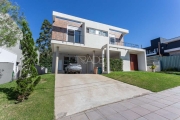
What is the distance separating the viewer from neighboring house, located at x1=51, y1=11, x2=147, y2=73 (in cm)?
1173

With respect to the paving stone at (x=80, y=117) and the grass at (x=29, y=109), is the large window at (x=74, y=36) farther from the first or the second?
the paving stone at (x=80, y=117)

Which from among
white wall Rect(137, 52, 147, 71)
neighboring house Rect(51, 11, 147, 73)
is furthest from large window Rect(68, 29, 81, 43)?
white wall Rect(137, 52, 147, 71)

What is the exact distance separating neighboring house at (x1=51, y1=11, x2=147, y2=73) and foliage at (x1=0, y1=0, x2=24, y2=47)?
4.59 metres

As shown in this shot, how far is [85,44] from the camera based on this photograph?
39.8 feet

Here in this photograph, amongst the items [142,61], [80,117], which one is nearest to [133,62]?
[142,61]

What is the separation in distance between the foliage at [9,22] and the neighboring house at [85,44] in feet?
15.1

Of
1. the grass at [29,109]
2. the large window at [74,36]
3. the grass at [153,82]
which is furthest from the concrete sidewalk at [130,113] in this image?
the large window at [74,36]

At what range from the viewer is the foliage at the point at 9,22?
5069mm

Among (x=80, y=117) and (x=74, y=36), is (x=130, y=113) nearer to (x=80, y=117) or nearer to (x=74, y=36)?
(x=80, y=117)

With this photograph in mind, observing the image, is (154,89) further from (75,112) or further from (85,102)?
(75,112)

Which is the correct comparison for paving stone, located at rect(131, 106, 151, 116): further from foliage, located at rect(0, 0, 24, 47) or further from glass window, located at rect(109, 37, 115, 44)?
glass window, located at rect(109, 37, 115, 44)

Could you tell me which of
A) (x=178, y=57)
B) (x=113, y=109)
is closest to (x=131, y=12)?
(x=178, y=57)

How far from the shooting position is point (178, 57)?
1366 cm

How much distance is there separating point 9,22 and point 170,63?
18.9m
